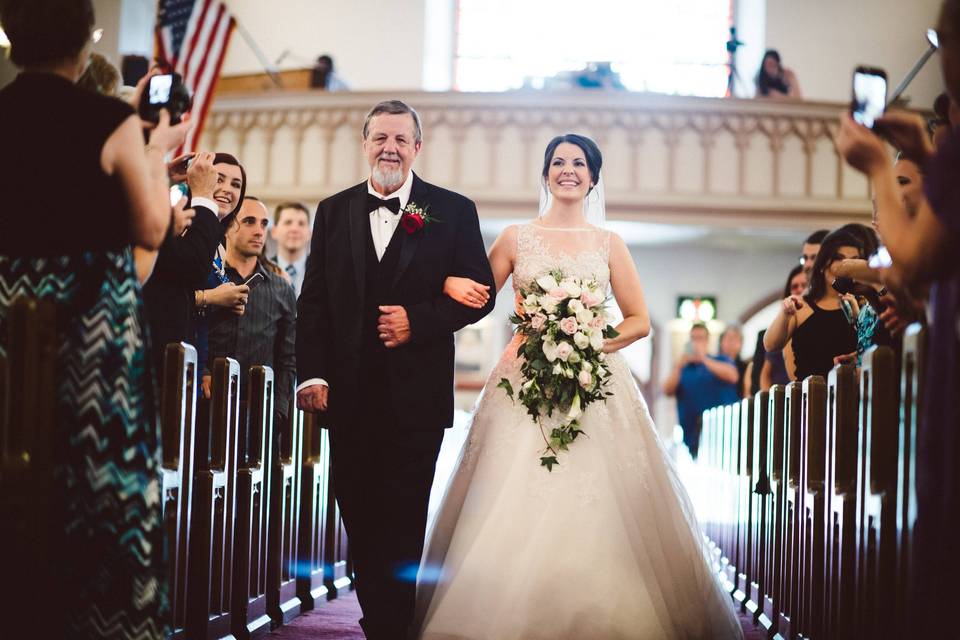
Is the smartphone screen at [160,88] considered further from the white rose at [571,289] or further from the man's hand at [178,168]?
the white rose at [571,289]

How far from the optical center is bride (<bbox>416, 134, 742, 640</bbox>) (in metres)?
4.16

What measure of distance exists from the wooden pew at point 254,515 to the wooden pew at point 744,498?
2232 mm

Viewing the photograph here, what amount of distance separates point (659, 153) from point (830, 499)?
1158 centimetres

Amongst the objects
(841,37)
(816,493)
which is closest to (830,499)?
(816,493)

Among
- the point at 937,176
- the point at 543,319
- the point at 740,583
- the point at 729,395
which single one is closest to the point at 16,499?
the point at 937,176

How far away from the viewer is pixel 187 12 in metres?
10.2

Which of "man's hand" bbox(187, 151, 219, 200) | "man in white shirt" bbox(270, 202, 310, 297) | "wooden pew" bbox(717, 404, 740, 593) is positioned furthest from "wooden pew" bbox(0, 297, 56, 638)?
"man in white shirt" bbox(270, 202, 310, 297)

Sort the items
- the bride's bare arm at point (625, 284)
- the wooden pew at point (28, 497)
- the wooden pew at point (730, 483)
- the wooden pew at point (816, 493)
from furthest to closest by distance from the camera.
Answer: the wooden pew at point (730, 483)
the bride's bare arm at point (625, 284)
the wooden pew at point (816, 493)
the wooden pew at point (28, 497)

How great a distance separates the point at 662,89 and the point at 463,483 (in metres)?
14.1

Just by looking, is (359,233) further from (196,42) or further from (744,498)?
(196,42)

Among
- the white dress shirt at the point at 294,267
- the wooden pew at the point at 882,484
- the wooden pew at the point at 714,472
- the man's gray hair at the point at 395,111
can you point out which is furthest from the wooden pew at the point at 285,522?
the wooden pew at the point at 714,472

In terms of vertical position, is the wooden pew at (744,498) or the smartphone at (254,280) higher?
the smartphone at (254,280)

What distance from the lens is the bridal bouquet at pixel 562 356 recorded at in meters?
4.56

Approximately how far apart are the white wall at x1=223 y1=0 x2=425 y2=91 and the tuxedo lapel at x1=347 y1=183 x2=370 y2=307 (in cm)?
1378
